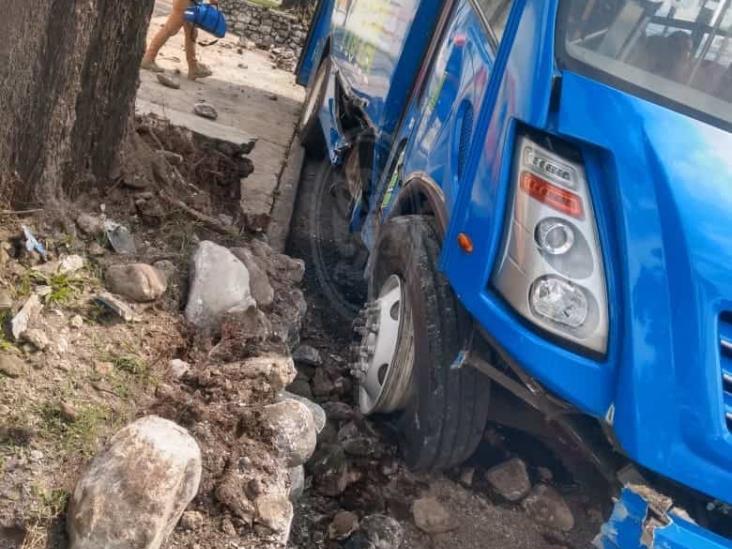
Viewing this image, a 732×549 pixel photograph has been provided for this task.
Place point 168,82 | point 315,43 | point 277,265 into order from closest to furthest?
point 277,265, point 168,82, point 315,43

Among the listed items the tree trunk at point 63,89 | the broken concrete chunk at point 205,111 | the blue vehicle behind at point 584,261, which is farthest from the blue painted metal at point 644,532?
the broken concrete chunk at point 205,111

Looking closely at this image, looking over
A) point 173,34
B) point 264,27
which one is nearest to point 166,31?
point 173,34

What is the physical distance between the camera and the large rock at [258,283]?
354 cm

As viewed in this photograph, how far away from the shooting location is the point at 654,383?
2332 mm

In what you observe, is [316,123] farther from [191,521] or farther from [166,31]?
[191,521]

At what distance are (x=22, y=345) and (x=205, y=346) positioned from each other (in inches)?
26.4

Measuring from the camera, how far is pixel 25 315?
2.69 meters

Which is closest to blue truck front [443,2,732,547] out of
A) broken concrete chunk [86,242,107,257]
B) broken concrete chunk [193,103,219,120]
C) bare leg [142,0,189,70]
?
broken concrete chunk [86,242,107,257]

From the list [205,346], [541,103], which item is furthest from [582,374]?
[205,346]

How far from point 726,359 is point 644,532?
52 centimetres

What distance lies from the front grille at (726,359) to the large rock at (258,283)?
6.10 ft

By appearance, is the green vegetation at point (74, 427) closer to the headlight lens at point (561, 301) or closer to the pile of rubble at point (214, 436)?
the pile of rubble at point (214, 436)

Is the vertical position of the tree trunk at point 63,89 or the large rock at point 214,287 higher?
the tree trunk at point 63,89

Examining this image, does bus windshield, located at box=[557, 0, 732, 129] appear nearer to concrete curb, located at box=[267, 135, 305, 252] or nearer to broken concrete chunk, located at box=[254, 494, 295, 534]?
broken concrete chunk, located at box=[254, 494, 295, 534]
